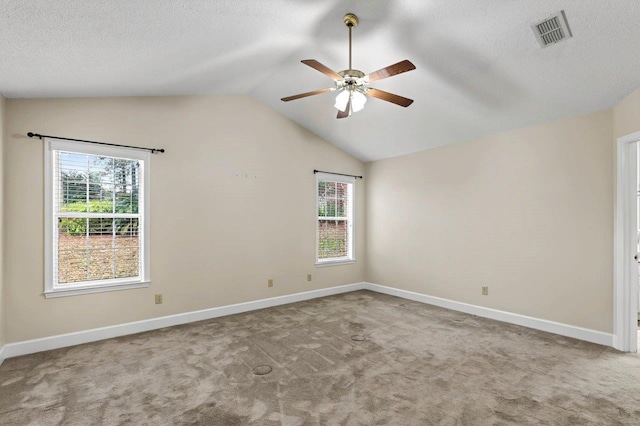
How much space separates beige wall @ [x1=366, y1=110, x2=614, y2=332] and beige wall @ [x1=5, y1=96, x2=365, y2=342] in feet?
4.69

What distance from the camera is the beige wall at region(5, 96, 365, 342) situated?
10.6 ft

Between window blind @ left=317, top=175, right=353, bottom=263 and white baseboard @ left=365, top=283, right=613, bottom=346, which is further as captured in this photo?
window blind @ left=317, top=175, right=353, bottom=263

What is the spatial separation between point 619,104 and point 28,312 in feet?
21.6

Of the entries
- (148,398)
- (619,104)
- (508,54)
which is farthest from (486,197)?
(148,398)

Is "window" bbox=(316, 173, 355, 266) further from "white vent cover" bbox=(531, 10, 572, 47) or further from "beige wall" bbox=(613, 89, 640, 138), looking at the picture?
"beige wall" bbox=(613, 89, 640, 138)

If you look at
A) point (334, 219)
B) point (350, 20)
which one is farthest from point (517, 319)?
point (350, 20)

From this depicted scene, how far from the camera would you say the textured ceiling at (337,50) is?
89.5 inches

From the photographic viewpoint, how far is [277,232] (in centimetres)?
511

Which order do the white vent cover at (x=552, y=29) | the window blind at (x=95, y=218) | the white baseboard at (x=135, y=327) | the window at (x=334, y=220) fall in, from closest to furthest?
the white vent cover at (x=552, y=29) < the white baseboard at (x=135, y=327) < the window blind at (x=95, y=218) < the window at (x=334, y=220)

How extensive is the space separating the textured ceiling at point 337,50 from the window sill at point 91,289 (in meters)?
2.06

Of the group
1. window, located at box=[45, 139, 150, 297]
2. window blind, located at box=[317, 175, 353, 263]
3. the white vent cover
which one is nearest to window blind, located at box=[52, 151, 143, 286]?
window, located at box=[45, 139, 150, 297]

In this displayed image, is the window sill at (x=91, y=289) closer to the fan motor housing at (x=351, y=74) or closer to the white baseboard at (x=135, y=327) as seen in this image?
the white baseboard at (x=135, y=327)

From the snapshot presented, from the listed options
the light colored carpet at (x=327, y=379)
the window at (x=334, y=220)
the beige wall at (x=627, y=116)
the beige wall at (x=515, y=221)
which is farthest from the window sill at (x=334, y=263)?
the beige wall at (x=627, y=116)

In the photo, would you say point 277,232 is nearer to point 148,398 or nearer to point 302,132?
point 302,132
